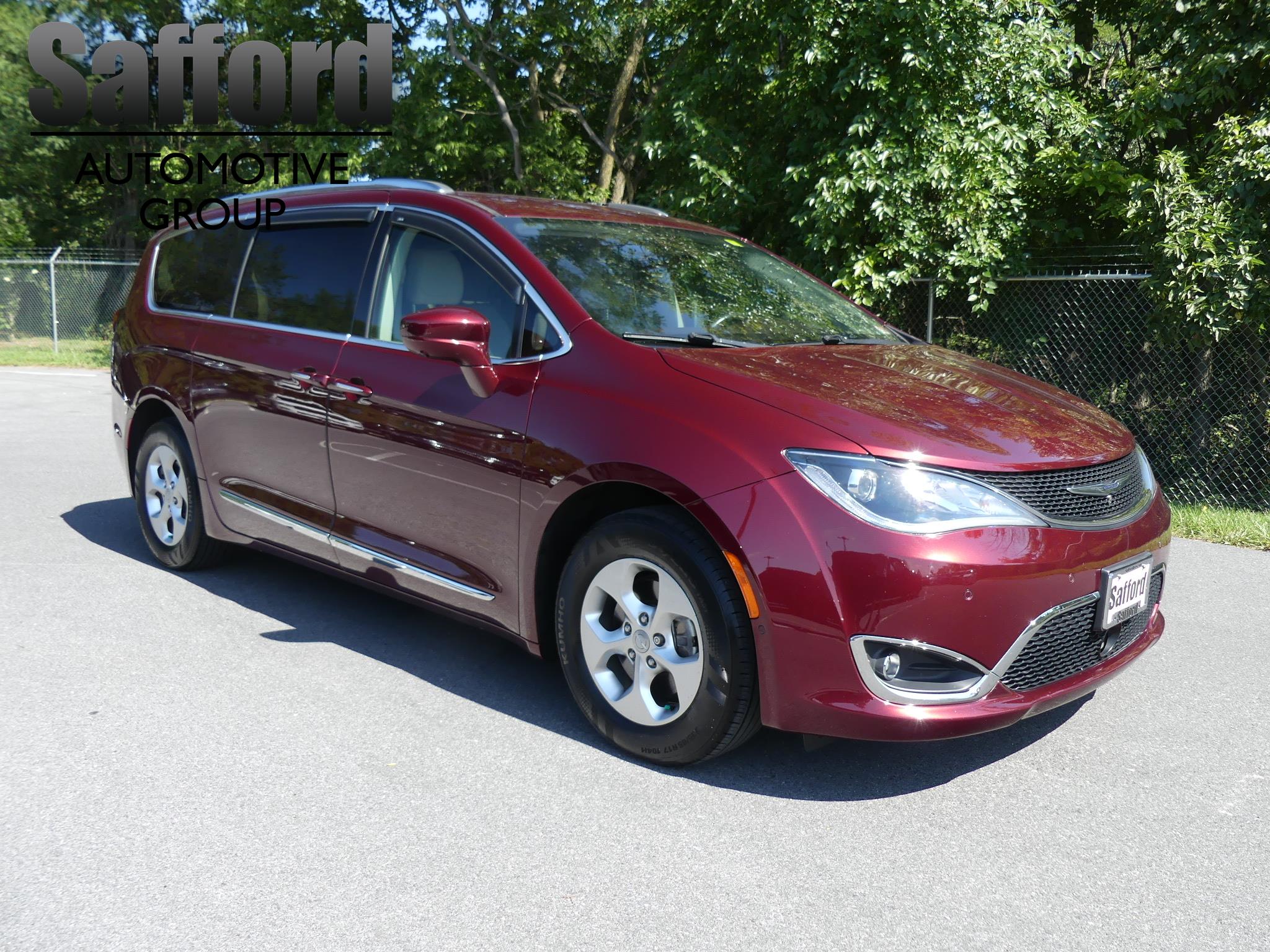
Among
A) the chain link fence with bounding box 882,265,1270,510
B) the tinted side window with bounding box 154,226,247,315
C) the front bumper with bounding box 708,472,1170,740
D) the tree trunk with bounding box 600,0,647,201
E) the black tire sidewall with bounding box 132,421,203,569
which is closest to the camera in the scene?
the front bumper with bounding box 708,472,1170,740

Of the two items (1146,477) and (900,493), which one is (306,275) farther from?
(1146,477)

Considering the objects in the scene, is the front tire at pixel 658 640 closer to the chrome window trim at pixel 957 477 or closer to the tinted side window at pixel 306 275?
the chrome window trim at pixel 957 477

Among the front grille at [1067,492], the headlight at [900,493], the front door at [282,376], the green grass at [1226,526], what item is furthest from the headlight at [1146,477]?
the green grass at [1226,526]

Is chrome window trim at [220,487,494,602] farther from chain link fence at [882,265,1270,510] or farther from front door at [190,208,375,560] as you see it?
chain link fence at [882,265,1270,510]

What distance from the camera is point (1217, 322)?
799 centimetres

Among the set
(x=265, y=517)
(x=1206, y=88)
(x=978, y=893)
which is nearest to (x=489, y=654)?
(x=265, y=517)

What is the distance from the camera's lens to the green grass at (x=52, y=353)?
20484 millimetres

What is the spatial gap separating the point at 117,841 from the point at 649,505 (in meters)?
1.73

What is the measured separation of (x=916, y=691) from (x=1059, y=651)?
498 mm

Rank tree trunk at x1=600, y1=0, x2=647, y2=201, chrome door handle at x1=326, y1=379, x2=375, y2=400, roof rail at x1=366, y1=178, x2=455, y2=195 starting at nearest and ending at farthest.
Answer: chrome door handle at x1=326, y1=379, x2=375, y2=400 → roof rail at x1=366, y1=178, x2=455, y2=195 → tree trunk at x1=600, y1=0, x2=647, y2=201

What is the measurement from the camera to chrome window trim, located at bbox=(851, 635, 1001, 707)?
9.91 feet

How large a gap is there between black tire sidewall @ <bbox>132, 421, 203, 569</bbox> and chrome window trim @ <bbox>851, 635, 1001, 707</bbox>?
3.56 meters

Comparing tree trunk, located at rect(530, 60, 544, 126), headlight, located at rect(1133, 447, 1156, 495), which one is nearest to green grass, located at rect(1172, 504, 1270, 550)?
headlight, located at rect(1133, 447, 1156, 495)

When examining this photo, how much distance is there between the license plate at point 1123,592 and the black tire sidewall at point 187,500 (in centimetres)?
402
